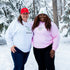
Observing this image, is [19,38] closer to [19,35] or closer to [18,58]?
[19,35]

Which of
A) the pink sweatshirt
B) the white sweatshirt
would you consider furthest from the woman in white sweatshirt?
the pink sweatshirt

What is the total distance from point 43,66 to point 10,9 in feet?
20.6

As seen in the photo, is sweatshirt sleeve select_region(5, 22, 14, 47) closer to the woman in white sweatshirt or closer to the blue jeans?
the woman in white sweatshirt

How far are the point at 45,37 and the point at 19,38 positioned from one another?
60 centimetres

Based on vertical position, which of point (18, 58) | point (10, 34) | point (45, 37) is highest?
point (10, 34)

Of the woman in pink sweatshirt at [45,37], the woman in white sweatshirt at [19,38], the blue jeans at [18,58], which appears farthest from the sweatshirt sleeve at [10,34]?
the woman in pink sweatshirt at [45,37]

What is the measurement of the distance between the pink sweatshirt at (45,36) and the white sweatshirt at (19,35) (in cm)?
17

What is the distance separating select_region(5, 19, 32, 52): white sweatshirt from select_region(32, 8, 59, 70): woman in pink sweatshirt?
7.9 inches

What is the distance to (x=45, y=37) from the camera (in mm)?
3102

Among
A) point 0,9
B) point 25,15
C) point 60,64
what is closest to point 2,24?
point 0,9

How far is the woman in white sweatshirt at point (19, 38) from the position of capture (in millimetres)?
3037

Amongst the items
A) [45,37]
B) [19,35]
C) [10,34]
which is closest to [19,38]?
[19,35]

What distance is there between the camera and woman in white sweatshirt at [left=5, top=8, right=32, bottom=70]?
3.04m

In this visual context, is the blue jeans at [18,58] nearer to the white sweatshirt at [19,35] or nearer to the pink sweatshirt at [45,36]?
the white sweatshirt at [19,35]
